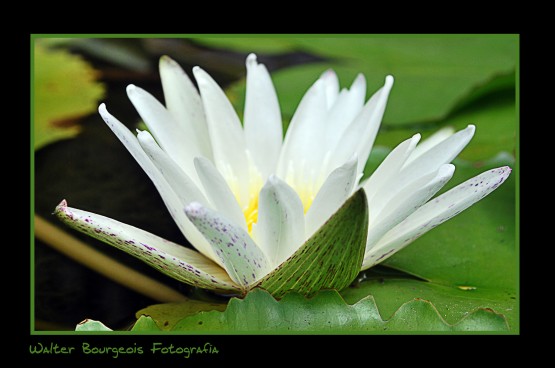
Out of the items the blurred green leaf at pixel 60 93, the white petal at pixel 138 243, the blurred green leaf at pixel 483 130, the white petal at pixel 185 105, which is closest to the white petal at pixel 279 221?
the white petal at pixel 138 243

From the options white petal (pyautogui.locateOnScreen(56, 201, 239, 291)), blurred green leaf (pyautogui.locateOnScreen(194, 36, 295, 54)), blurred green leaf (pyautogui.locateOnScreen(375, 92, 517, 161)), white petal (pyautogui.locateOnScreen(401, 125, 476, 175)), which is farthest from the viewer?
blurred green leaf (pyautogui.locateOnScreen(194, 36, 295, 54))

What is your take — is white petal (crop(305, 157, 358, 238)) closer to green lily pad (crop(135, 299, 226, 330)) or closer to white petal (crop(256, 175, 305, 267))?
white petal (crop(256, 175, 305, 267))

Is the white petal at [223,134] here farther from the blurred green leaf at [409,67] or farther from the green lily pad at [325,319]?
the blurred green leaf at [409,67]

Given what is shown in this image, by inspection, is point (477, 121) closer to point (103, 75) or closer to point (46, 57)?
point (103, 75)

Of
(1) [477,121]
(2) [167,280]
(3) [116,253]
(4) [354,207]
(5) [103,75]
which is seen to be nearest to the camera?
(4) [354,207]

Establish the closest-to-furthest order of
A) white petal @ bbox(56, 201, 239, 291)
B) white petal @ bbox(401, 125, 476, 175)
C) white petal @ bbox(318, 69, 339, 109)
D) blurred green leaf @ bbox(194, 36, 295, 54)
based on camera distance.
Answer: white petal @ bbox(56, 201, 239, 291) < white petal @ bbox(401, 125, 476, 175) < white petal @ bbox(318, 69, 339, 109) < blurred green leaf @ bbox(194, 36, 295, 54)

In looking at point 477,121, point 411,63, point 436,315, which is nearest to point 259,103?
point 436,315

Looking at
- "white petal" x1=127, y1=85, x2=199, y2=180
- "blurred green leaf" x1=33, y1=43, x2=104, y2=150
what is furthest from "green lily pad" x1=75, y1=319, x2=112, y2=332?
"blurred green leaf" x1=33, y1=43, x2=104, y2=150

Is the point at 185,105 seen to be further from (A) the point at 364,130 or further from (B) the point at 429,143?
(B) the point at 429,143

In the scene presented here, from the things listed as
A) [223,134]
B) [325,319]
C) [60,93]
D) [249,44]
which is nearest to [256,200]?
[223,134]
